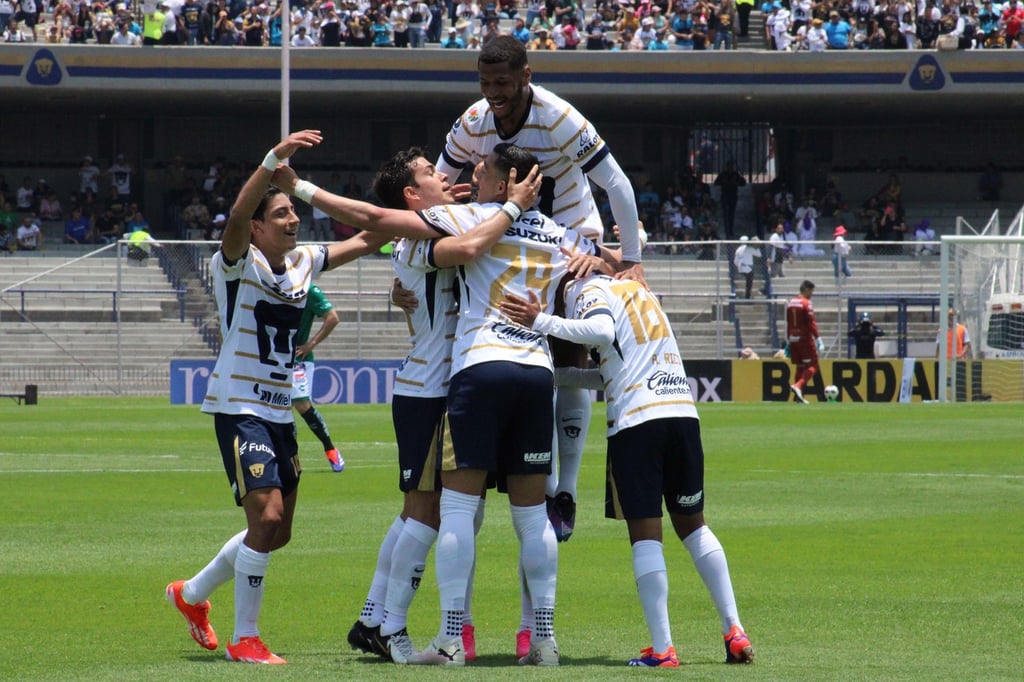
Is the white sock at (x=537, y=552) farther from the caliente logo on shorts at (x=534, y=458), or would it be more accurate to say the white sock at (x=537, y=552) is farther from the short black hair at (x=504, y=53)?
the short black hair at (x=504, y=53)

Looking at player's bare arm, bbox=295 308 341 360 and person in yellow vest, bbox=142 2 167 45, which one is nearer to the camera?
player's bare arm, bbox=295 308 341 360

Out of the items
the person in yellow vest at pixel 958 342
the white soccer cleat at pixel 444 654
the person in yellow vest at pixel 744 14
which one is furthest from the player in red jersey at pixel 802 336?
the white soccer cleat at pixel 444 654

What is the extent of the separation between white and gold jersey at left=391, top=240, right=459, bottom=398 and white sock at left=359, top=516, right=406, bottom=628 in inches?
27.8

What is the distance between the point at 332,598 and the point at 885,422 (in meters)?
16.8

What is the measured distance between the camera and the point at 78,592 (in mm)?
8891

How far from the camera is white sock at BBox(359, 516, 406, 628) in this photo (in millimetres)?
6992

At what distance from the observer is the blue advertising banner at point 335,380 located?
104 ft

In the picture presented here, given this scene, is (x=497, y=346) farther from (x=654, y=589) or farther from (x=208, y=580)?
(x=208, y=580)

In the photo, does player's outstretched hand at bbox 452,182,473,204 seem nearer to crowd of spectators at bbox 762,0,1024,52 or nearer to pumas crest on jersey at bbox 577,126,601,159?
pumas crest on jersey at bbox 577,126,601,159

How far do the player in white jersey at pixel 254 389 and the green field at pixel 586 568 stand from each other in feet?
1.17

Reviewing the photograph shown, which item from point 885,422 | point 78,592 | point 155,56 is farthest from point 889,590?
point 155,56

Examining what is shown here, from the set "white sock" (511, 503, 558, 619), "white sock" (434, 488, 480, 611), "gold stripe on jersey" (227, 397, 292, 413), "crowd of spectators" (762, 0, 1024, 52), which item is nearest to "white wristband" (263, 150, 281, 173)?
"gold stripe on jersey" (227, 397, 292, 413)

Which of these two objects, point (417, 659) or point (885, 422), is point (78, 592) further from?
point (885, 422)

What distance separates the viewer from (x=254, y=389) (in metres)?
7.17
